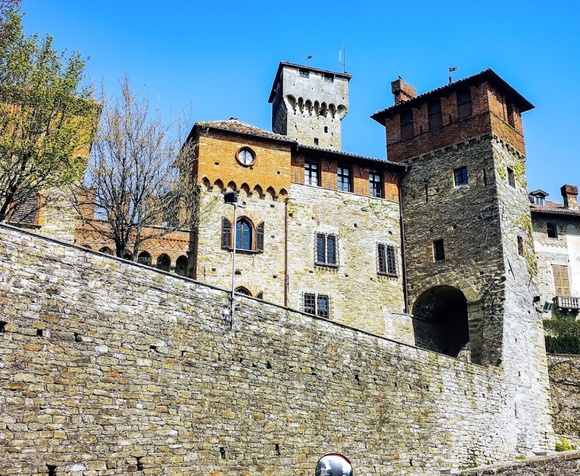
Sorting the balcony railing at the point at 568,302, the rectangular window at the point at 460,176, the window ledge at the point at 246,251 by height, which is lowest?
the window ledge at the point at 246,251

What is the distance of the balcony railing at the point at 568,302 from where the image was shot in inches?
1662

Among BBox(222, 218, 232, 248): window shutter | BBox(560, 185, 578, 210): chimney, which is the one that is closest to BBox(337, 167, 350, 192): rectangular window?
BBox(222, 218, 232, 248): window shutter

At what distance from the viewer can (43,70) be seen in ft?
65.0

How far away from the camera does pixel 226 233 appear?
2788 centimetres

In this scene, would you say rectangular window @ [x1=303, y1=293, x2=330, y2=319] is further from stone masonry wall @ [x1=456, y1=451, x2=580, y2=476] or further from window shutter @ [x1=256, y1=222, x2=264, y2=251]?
stone masonry wall @ [x1=456, y1=451, x2=580, y2=476]

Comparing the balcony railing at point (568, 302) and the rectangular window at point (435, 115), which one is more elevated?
the rectangular window at point (435, 115)

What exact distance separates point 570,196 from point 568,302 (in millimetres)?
9559

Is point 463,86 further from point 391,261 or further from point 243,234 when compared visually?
point 243,234

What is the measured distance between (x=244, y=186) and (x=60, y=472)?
17837 mm

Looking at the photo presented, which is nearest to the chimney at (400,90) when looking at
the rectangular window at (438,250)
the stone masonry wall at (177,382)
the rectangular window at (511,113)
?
the rectangular window at (511,113)

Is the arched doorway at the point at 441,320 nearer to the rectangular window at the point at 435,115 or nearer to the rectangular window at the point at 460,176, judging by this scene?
the rectangular window at the point at 460,176

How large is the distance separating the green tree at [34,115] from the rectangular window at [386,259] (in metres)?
15.7

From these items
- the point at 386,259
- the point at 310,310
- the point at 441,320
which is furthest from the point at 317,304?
the point at 441,320

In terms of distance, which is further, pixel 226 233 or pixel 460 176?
pixel 460 176
